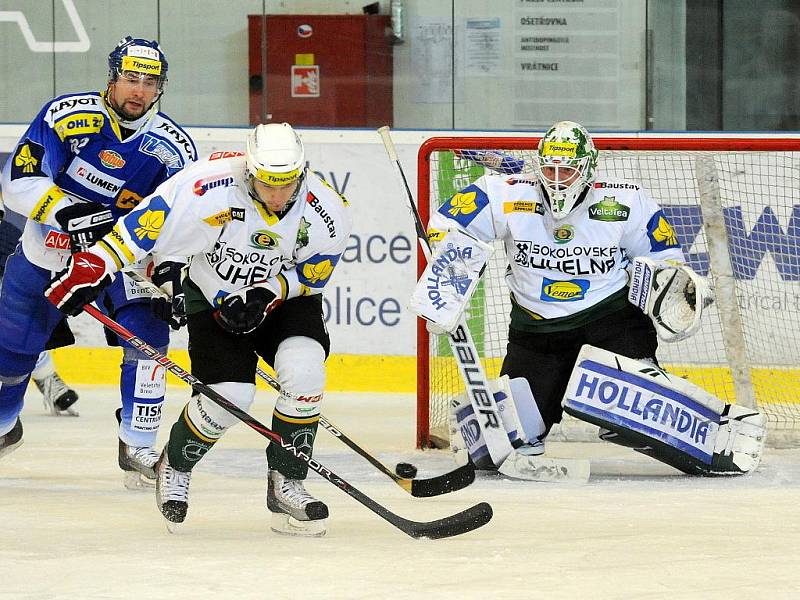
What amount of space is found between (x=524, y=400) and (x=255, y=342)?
1095mm

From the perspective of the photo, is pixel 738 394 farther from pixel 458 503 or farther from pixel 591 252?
pixel 458 503

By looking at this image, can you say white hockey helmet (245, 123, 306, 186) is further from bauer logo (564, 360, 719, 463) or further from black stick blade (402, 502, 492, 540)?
bauer logo (564, 360, 719, 463)

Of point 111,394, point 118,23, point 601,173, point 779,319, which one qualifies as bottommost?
point 111,394

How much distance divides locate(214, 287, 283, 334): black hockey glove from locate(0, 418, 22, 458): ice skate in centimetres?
112

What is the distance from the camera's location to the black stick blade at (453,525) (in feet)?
9.84

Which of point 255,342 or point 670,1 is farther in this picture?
point 670,1

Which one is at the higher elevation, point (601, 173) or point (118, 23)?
point (118, 23)

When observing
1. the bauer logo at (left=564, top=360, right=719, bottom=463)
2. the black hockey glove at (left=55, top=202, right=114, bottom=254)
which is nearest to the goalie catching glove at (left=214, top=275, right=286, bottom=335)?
the black hockey glove at (left=55, top=202, right=114, bottom=254)

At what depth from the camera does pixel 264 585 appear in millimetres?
2561

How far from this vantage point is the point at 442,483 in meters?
3.51

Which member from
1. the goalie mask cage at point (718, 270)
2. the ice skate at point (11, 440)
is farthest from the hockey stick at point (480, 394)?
the ice skate at point (11, 440)

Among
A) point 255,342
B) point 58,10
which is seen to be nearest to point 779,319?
point 255,342

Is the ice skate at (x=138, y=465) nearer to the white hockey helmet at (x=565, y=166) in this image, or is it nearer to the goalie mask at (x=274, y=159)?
the goalie mask at (x=274, y=159)

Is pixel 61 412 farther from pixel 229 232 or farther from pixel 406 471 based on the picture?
pixel 229 232
